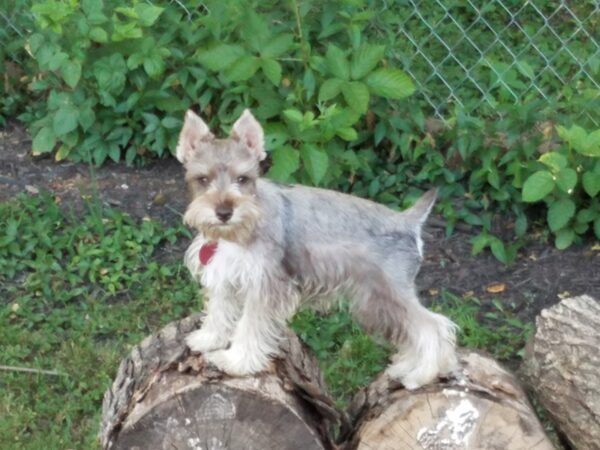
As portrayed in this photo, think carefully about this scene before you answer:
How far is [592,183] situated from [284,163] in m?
1.53

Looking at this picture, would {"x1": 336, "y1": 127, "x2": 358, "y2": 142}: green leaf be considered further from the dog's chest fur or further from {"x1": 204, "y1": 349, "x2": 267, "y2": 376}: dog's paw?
{"x1": 204, "y1": 349, "x2": 267, "y2": 376}: dog's paw

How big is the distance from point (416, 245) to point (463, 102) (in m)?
2.52

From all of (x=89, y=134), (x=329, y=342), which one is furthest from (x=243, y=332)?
(x=89, y=134)

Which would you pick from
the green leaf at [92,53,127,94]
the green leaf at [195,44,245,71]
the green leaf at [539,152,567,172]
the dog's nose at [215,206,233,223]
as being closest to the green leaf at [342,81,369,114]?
the green leaf at [195,44,245,71]

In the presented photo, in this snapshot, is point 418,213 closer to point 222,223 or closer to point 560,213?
point 222,223

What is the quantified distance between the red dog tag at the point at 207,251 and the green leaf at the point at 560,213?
8.12 feet

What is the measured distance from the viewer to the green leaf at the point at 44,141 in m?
7.42

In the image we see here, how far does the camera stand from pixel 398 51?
7.43m

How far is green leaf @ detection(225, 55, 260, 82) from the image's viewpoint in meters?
6.70

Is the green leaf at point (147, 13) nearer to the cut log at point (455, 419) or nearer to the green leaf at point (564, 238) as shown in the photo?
the green leaf at point (564, 238)

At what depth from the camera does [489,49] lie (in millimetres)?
8109

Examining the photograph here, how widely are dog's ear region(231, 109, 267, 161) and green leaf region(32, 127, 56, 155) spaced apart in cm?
282

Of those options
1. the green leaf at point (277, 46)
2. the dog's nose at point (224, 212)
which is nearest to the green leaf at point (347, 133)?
the green leaf at point (277, 46)

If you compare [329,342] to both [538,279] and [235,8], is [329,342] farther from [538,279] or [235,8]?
[235,8]
